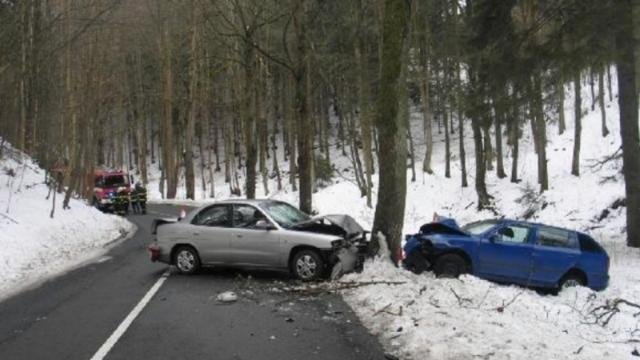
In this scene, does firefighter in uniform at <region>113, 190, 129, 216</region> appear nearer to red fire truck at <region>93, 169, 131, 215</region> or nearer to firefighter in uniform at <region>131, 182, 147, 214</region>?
red fire truck at <region>93, 169, 131, 215</region>

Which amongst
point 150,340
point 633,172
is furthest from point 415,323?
point 633,172

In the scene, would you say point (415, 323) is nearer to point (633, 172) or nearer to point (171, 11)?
point (633, 172)

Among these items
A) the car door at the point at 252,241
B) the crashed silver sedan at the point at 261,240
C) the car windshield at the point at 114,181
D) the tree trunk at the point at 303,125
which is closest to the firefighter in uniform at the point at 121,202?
the car windshield at the point at 114,181

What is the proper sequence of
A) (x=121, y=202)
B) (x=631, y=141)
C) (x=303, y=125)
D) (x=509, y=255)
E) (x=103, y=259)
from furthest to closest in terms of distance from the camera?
1. (x=121, y=202)
2. (x=303, y=125)
3. (x=631, y=141)
4. (x=103, y=259)
5. (x=509, y=255)

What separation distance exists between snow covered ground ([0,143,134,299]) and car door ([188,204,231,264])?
3255 mm

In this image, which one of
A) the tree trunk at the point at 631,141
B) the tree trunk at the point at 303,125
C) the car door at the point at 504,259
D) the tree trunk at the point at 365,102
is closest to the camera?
the car door at the point at 504,259

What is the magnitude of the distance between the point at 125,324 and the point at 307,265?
4.22 meters

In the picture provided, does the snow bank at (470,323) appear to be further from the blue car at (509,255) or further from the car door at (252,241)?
the blue car at (509,255)

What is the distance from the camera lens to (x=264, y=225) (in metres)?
12.9

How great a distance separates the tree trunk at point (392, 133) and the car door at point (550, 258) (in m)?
3.83

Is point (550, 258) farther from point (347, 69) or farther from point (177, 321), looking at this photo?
point (347, 69)

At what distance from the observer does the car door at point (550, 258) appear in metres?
14.2

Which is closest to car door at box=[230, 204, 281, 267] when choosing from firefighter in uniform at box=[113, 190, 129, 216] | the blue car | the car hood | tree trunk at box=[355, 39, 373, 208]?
the blue car

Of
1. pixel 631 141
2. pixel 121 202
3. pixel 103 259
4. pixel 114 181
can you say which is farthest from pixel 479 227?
pixel 114 181
